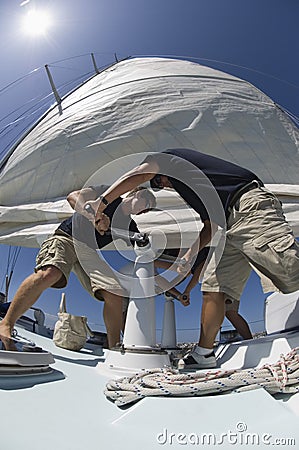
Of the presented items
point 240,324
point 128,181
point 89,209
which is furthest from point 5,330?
point 240,324

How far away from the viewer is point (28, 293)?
2.53 ft

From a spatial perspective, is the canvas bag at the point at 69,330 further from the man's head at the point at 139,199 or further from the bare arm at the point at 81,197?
the man's head at the point at 139,199

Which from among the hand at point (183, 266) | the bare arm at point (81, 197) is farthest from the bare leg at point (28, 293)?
the hand at point (183, 266)

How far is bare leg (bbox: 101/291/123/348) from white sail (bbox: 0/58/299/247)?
737mm

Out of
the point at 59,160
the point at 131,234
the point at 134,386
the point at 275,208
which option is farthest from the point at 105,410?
the point at 59,160

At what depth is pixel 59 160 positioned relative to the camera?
1.72m

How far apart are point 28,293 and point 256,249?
0.51m

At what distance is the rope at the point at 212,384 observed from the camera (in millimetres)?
413

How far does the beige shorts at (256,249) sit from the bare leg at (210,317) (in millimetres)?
19

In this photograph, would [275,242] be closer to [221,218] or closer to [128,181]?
[221,218]

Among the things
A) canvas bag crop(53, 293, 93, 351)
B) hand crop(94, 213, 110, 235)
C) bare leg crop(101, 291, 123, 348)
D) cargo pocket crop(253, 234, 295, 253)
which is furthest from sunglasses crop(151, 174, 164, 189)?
canvas bag crop(53, 293, 93, 351)

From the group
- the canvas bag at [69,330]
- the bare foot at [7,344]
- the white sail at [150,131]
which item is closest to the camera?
the bare foot at [7,344]

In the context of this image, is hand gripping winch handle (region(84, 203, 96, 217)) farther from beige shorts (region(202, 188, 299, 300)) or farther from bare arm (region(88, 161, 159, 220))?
beige shorts (region(202, 188, 299, 300))

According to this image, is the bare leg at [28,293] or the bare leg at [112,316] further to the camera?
the bare leg at [112,316]
